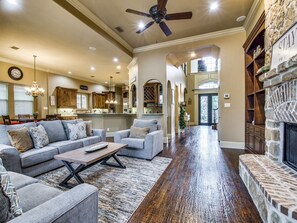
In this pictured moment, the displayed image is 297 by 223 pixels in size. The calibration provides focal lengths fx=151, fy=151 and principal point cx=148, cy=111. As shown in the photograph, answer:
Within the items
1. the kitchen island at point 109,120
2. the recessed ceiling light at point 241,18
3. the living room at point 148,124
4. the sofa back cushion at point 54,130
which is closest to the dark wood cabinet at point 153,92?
the living room at point 148,124

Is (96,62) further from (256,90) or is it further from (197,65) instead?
(197,65)

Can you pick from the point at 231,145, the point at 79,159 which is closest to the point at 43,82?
the point at 79,159

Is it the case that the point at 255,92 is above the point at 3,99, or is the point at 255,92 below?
below

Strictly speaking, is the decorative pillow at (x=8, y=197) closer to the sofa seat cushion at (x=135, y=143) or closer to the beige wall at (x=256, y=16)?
the sofa seat cushion at (x=135, y=143)

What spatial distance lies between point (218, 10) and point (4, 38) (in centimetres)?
569

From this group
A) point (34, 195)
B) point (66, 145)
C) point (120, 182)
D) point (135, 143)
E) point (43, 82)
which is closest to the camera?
point (34, 195)

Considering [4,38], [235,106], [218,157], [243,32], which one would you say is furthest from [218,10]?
[4,38]

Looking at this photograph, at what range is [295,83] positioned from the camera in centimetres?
171

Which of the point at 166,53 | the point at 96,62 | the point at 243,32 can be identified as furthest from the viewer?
the point at 96,62

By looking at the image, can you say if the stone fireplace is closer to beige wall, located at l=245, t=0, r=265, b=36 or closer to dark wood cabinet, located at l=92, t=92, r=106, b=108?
beige wall, located at l=245, t=0, r=265, b=36

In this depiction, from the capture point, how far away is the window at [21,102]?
6.41 m

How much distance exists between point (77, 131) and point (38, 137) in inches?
Result: 33.7

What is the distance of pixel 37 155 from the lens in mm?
2574

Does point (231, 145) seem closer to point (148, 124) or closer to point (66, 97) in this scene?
point (148, 124)
